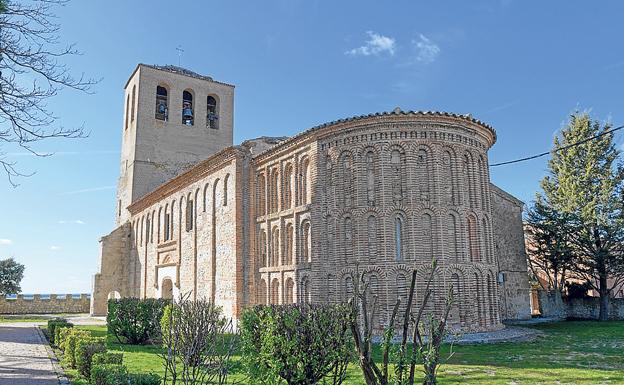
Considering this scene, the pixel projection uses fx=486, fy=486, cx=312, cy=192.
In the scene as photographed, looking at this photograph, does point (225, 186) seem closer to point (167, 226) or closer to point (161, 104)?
point (167, 226)

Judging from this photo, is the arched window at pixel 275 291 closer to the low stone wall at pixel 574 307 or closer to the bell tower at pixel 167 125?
the low stone wall at pixel 574 307

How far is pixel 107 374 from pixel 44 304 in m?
35.0

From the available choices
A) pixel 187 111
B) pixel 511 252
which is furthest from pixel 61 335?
pixel 187 111

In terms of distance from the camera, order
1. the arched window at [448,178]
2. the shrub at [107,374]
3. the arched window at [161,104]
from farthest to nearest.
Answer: the arched window at [161,104] < the arched window at [448,178] < the shrub at [107,374]

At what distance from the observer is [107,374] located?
6844 millimetres

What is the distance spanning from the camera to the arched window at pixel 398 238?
1478cm

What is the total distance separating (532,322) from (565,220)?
524 cm

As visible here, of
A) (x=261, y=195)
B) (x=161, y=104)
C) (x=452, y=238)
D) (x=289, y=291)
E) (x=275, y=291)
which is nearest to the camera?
(x=452, y=238)

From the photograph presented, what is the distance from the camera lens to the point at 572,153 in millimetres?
23203

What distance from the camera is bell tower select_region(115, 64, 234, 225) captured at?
30188 mm

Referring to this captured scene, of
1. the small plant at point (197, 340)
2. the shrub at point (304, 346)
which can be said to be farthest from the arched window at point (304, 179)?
the small plant at point (197, 340)

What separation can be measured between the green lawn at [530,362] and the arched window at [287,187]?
258 inches

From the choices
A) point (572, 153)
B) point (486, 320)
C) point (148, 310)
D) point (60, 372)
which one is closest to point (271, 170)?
point (148, 310)

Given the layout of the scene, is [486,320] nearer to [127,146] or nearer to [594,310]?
[594,310]
